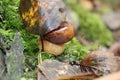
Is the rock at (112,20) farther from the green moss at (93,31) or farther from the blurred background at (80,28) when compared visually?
the green moss at (93,31)

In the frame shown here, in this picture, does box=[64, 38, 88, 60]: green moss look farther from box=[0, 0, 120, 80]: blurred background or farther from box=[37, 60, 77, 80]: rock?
box=[37, 60, 77, 80]: rock

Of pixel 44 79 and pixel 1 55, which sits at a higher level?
pixel 1 55

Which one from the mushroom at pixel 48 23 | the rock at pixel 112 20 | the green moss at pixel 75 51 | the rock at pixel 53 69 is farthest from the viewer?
the rock at pixel 112 20

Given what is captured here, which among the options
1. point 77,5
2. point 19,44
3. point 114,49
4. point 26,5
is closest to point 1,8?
point 26,5

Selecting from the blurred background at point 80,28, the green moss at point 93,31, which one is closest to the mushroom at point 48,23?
the blurred background at point 80,28

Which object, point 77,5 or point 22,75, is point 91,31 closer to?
point 77,5

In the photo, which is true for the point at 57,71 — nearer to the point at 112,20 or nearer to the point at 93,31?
the point at 93,31

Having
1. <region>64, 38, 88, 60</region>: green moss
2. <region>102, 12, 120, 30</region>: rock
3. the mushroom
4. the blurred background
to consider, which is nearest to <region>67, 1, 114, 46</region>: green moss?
the blurred background

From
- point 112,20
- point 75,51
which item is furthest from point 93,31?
point 75,51
